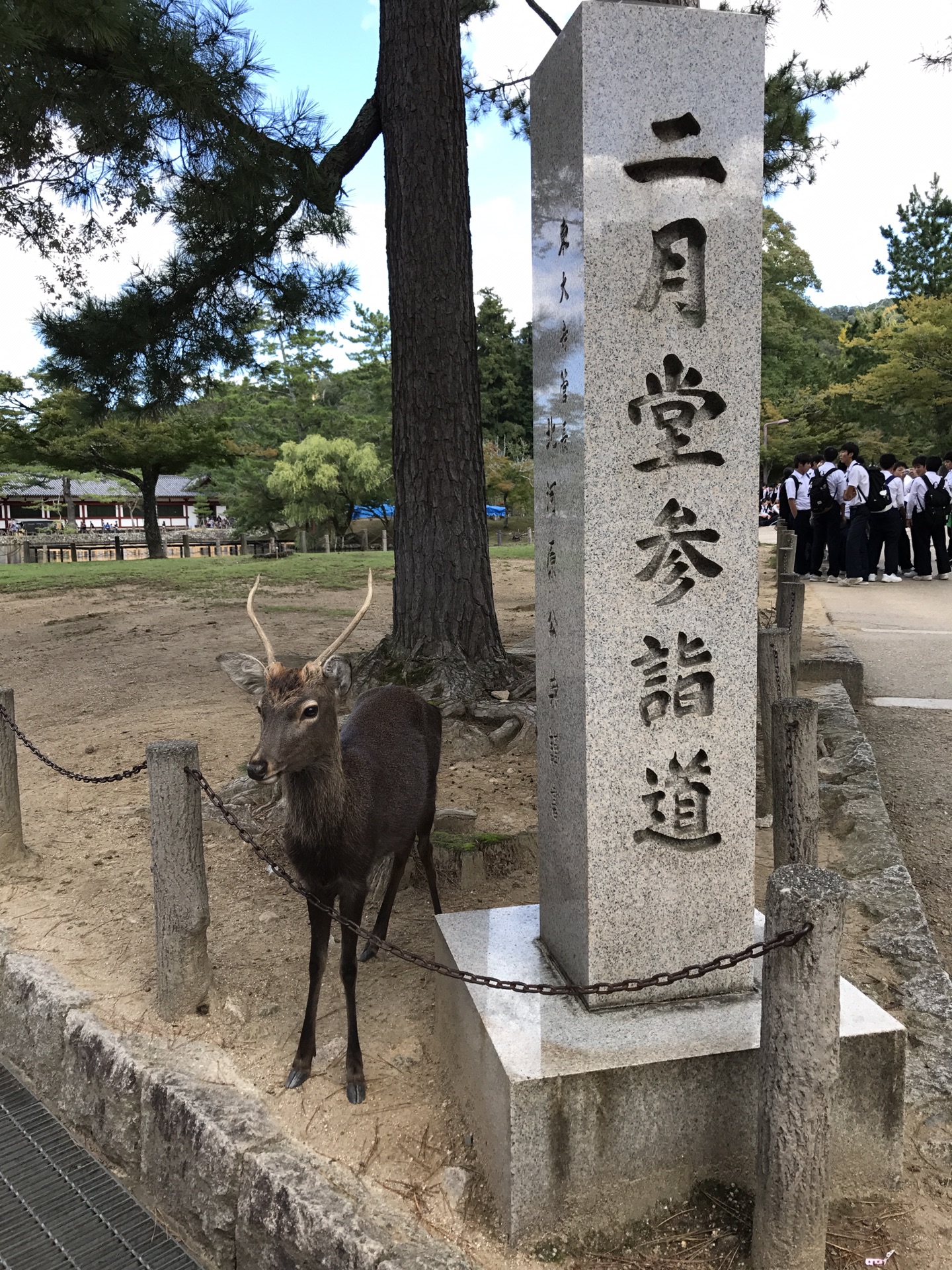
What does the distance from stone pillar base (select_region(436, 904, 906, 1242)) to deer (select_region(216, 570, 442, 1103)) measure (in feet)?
1.79

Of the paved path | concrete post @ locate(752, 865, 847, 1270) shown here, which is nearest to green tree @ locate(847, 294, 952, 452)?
the paved path

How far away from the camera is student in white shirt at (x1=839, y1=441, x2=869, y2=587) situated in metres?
12.5

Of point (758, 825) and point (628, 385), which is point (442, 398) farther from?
point (628, 385)

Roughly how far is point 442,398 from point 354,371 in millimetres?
22917

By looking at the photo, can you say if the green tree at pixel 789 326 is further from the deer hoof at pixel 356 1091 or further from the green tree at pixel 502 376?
the deer hoof at pixel 356 1091

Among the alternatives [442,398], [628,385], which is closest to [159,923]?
[628,385]

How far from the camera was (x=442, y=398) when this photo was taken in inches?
224

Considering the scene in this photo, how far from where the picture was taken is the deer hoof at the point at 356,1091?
2641mm

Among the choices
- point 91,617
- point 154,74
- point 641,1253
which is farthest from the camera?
point 91,617

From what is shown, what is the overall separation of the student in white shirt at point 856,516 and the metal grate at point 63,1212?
39.5ft

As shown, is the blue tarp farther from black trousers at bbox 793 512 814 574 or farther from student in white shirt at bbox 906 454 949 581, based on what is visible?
student in white shirt at bbox 906 454 949 581

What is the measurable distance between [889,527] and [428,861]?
1189 cm

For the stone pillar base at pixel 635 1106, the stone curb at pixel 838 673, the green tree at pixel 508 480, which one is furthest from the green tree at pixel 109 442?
the stone pillar base at pixel 635 1106

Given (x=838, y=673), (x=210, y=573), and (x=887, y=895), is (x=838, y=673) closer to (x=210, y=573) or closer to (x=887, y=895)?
(x=887, y=895)
